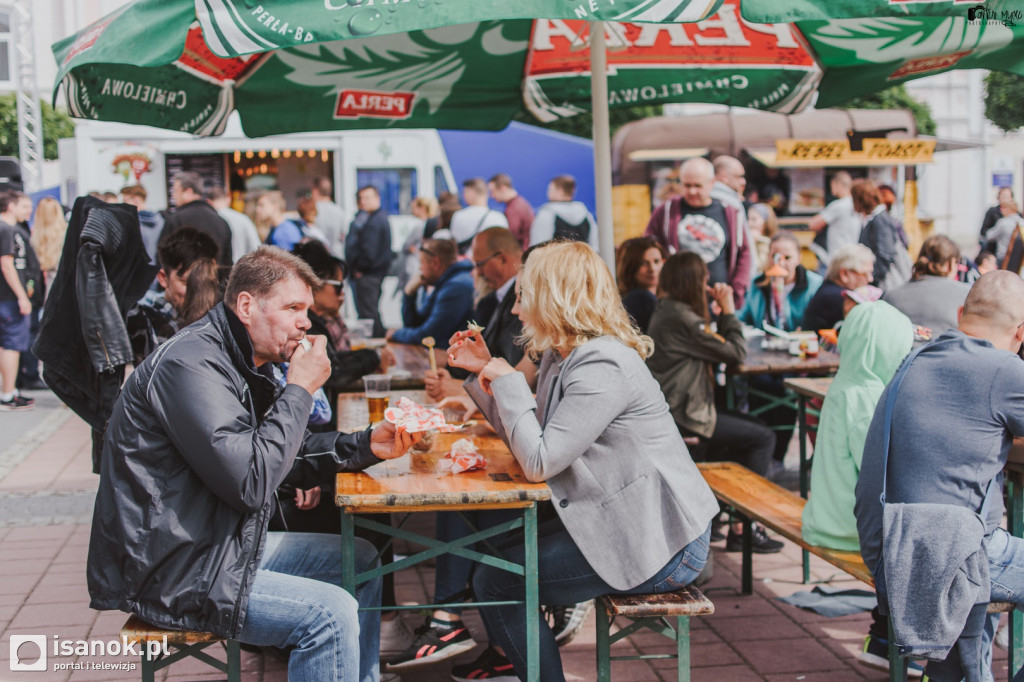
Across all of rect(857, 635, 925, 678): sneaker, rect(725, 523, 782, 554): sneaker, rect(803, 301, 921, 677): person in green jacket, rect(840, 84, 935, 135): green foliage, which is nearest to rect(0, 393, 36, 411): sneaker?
rect(725, 523, 782, 554): sneaker

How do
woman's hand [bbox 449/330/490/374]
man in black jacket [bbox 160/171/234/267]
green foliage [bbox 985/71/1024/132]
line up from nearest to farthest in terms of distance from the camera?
woman's hand [bbox 449/330/490/374], man in black jacket [bbox 160/171/234/267], green foliage [bbox 985/71/1024/132]

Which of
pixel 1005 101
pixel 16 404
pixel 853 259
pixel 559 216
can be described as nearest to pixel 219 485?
pixel 853 259

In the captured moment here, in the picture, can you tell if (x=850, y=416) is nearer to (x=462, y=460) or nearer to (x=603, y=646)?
(x=603, y=646)

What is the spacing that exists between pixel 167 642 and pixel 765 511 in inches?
92.8

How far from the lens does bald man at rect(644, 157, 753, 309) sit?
22.5 ft

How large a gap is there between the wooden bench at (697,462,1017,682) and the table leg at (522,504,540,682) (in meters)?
1.06

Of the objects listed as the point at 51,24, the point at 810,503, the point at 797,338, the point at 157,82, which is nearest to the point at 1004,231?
the point at 797,338

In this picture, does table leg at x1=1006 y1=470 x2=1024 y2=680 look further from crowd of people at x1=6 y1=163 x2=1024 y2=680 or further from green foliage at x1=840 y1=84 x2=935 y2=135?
green foliage at x1=840 y1=84 x2=935 y2=135

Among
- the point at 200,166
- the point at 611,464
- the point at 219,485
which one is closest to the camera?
the point at 219,485

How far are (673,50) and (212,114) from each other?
247 centimetres

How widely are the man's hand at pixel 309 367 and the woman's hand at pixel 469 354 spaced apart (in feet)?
1.88

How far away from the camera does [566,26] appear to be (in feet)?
17.6

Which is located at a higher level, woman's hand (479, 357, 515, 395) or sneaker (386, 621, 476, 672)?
woman's hand (479, 357, 515, 395)

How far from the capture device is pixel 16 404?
30.0ft
